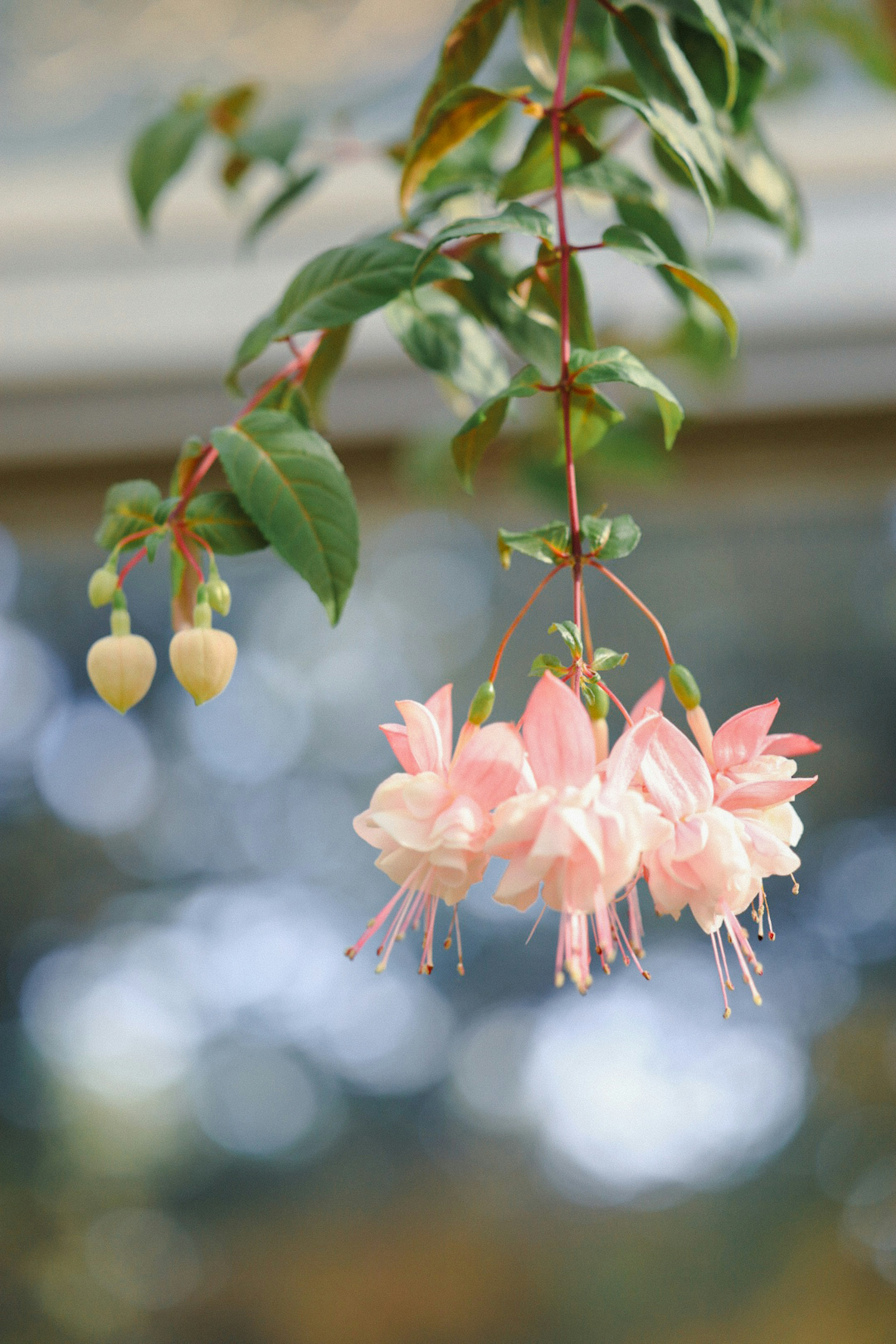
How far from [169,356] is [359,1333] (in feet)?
3.59

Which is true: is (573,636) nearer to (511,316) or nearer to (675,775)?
(675,775)

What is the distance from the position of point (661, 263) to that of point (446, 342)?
0.11 m

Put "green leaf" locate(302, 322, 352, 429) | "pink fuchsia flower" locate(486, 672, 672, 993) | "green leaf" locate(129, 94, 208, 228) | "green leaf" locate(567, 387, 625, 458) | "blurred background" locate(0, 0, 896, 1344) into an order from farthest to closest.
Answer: "blurred background" locate(0, 0, 896, 1344) → "green leaf" locate(129, 94, 208, 228) → "green leaf" locate(302, 322, 352, 429) → "green leaf" locate(567, 387, 625, 458) → "pink fuchsia flower" locate(486, 672, 672, 993)

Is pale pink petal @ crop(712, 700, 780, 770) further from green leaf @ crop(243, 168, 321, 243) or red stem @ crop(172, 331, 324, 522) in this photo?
green leaf @ crop(243, 168, 321, 243)

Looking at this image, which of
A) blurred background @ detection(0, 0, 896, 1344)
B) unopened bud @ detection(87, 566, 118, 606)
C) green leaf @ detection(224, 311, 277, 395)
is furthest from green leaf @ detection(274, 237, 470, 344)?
blurred background @ detection(0, 0, 896, 1344)

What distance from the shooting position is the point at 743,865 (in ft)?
1.00

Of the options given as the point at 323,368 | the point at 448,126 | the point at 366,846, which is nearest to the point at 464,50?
the point at 448,126

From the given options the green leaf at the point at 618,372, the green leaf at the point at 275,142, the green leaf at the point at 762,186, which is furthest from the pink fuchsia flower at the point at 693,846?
the green leaf at the point at 275,142

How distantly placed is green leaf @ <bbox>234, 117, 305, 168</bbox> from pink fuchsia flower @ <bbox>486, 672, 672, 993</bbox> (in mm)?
438

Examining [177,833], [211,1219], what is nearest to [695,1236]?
[211,1219]

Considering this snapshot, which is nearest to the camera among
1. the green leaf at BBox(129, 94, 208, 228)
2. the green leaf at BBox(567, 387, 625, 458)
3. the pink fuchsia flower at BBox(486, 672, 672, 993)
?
the pink fuchsia flower at BBox(486, 672, 672, 993)

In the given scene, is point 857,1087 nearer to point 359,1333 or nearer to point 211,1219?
point 359,1333

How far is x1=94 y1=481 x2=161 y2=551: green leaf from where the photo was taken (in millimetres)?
376

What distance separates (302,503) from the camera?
0.35m
